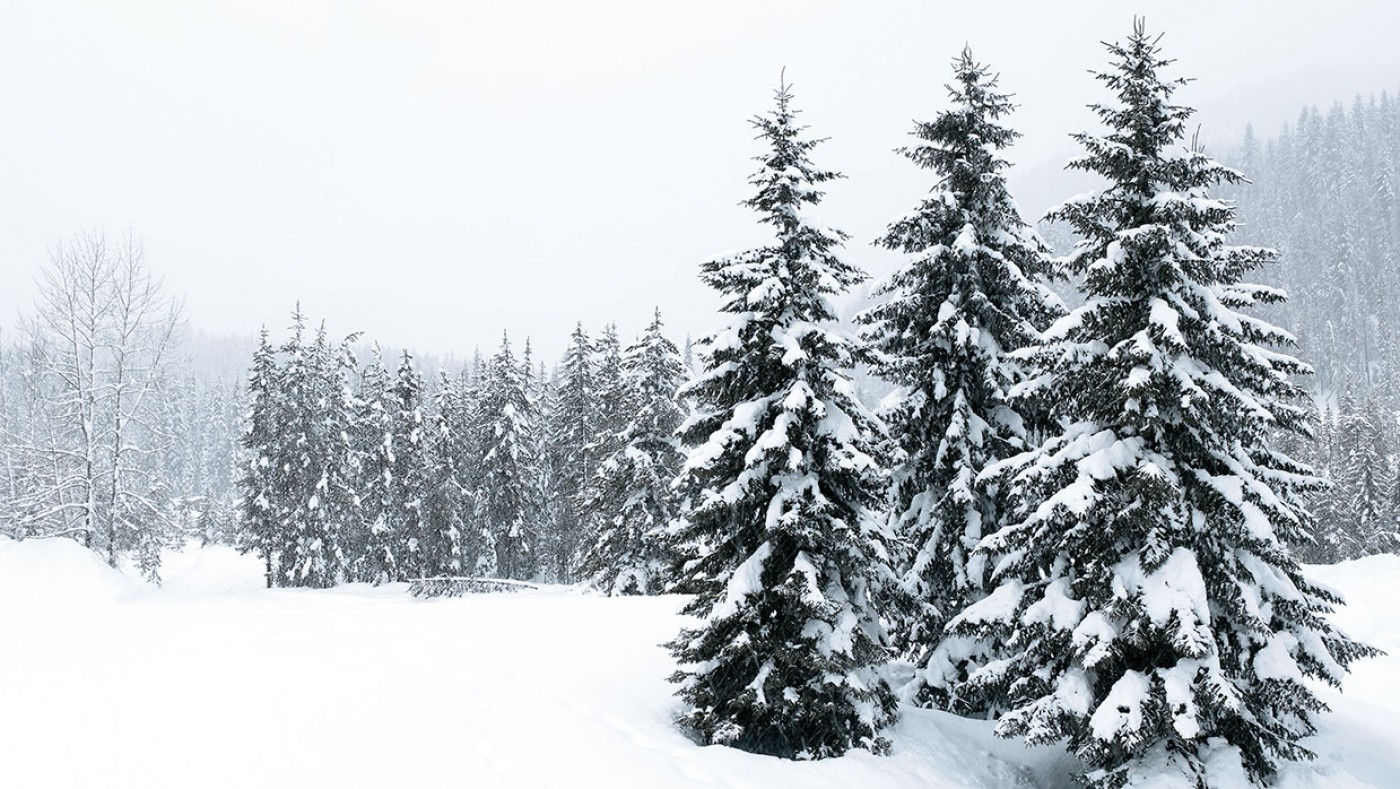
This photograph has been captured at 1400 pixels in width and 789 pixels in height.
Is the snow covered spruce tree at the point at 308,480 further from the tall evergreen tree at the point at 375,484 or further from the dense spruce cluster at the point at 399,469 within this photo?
the tall evergreen tree at the point at 375,484

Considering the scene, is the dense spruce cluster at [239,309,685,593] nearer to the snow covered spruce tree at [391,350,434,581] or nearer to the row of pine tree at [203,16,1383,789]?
the snow covered spruce tree at [391,350,434,581]

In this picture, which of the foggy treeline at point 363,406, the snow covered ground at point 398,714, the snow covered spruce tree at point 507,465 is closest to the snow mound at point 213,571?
the foggy treeline at point 363,406

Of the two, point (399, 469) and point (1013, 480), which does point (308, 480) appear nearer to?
point (399, 469)

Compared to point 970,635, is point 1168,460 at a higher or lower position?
higher

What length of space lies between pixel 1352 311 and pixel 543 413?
13388 centimetres

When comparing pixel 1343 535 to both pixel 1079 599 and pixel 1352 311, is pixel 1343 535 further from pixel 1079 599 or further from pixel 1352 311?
pixel 1352 311

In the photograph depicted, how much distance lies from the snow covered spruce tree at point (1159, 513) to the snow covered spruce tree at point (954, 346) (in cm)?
266

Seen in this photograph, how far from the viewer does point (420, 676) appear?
11.7m

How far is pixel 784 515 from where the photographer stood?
1105 centimetres

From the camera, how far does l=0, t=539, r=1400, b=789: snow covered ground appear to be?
25.6 feet

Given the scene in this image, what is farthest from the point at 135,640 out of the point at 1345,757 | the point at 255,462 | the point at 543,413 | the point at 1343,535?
the point at 1343,535

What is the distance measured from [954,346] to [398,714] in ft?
37.1

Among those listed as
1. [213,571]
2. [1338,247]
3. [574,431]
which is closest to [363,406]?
[574,431]

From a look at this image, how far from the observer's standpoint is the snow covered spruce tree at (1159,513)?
9.66 m
